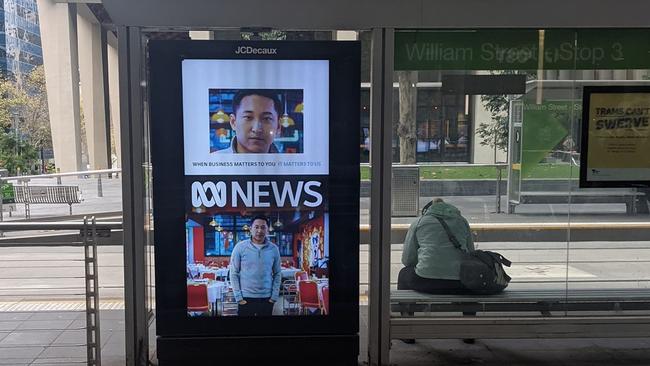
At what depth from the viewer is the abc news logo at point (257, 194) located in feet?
11.1

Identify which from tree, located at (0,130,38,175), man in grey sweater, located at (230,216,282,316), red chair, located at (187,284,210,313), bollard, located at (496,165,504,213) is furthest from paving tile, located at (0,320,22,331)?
tree, located at (0,130,38,175)

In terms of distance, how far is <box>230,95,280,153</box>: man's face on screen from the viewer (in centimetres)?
338

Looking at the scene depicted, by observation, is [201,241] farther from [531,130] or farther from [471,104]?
[531,130]

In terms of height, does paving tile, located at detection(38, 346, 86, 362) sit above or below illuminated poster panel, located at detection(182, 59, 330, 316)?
below

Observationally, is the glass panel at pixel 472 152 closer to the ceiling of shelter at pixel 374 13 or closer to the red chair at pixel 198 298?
the ceiling of shelter at pixel 374 13

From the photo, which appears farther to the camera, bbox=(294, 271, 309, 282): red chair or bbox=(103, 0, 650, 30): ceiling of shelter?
bbox=(294, 271, 309, 282): red chair

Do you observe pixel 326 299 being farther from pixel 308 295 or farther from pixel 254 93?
pixel 254 93

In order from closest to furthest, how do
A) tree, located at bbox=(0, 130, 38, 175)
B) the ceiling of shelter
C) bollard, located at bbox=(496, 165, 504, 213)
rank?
the ceiling of shelter < bollard, located at bbox=(496, 165, 504, 213) < tree, located at bbox=(0, 130, 38, 175)

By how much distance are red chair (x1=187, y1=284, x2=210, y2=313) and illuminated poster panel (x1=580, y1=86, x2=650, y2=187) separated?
2.82 meters

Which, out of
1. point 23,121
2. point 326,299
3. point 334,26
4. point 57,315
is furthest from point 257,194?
point 23,121

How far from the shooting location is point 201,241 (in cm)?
345

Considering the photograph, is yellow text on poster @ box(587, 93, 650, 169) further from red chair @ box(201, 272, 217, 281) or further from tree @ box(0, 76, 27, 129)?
tree @ box(0, 76, 27, 129)

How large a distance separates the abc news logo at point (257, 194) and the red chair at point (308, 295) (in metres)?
0.53

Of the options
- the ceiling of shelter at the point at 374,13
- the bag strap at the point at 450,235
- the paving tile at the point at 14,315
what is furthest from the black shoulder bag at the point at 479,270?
the paving tile at the point at 14,315
